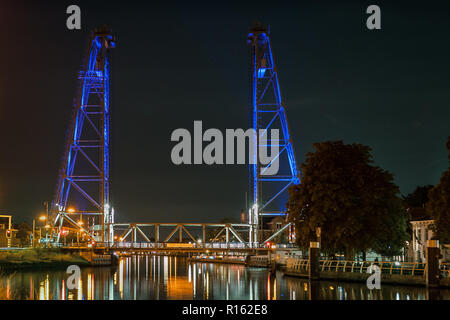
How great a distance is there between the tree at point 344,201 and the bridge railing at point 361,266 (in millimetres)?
1187

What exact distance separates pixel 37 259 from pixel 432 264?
128ft

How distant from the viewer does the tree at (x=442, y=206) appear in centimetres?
3531

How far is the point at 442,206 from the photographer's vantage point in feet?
117

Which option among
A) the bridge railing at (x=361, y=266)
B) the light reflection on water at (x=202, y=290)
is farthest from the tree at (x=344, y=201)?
the light reflection on water at (x=202, y=290)

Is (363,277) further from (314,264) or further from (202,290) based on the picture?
(202,290)

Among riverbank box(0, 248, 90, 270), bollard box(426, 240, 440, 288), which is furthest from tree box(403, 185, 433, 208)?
bollard box(426, 240, 440, 288)

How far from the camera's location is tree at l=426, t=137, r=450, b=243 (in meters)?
35.3

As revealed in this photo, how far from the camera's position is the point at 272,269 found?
5206cm

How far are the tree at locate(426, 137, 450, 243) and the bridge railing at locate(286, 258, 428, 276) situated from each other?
2.28 m

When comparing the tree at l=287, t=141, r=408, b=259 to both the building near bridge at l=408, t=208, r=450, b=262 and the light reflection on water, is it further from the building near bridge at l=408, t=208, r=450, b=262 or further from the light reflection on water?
the building near bridge at l=408, t=208, r=450, b=262
